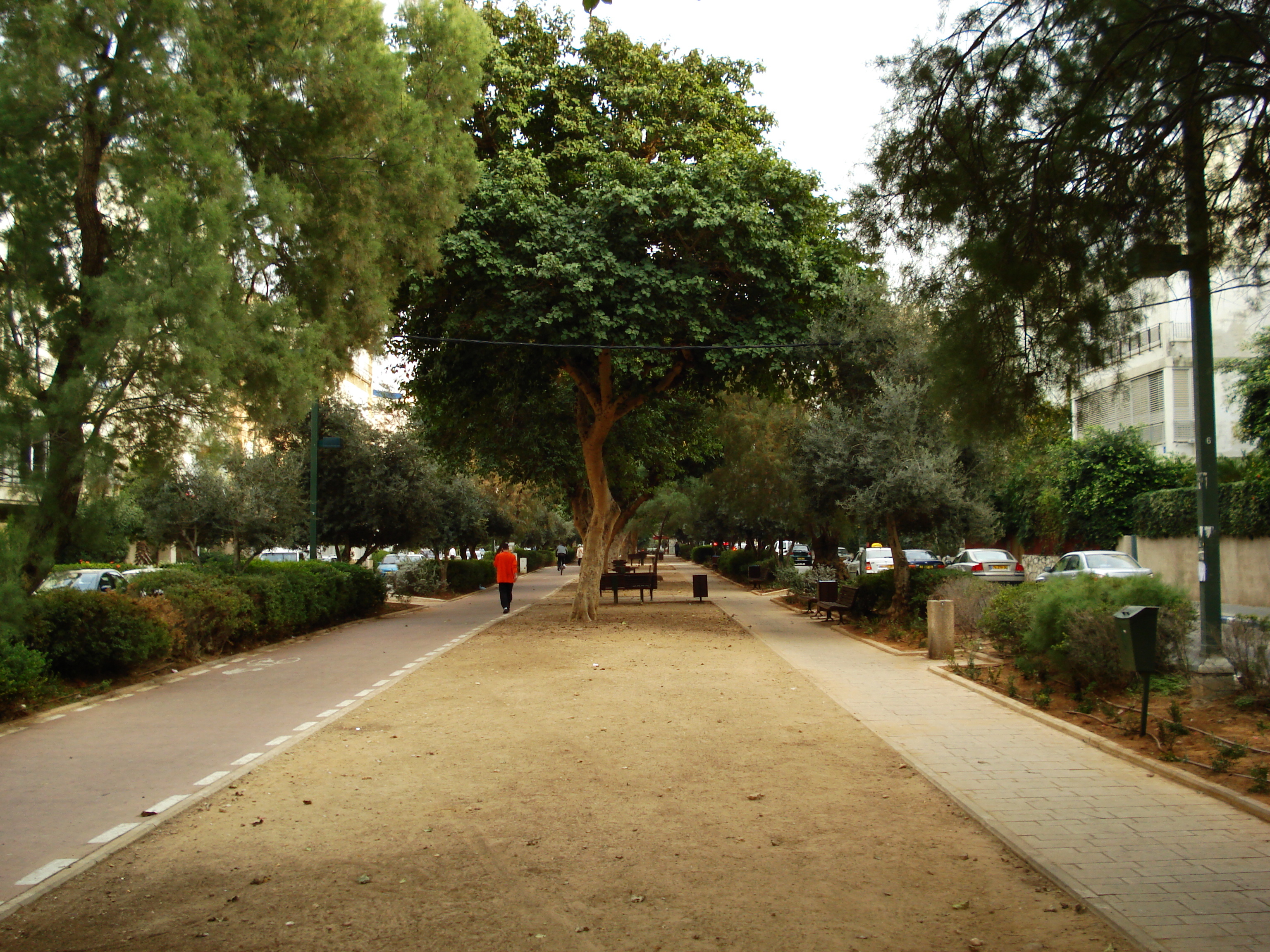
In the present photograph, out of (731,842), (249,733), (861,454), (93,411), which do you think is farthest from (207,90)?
(861,454)

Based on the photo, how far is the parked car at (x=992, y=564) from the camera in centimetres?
3212

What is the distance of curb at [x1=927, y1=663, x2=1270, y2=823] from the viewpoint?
613cm

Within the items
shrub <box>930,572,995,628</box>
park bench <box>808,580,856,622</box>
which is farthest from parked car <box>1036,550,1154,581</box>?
shrub <box>930,572,995,628</box>

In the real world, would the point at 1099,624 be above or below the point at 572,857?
above

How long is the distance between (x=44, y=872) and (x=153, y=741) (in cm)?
389

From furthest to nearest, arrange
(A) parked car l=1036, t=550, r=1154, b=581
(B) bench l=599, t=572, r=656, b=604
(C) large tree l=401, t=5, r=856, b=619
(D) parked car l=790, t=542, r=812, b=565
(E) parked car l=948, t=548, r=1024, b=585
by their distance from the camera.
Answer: (D) parked car l=790, t=542, r=812, b=565, (E) parked car l=948, t=548, r=1024, b=585, (B) bench l=599, t=572, r=656, b=604, (A) parked car l=1036, t=550, r=1154, b=581, (C) large tree l=401, t=5, r=856, b=619

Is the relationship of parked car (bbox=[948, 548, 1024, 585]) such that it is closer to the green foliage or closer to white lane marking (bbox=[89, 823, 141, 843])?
the green foliage

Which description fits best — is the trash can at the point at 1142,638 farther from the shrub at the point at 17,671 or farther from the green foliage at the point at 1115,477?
the green foliage at the point at 1115,477

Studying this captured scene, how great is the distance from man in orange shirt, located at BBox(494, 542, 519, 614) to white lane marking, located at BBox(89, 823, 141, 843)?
19.5 m

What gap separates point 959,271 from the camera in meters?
6.11

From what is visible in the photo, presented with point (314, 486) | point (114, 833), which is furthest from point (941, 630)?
point (314, 486)

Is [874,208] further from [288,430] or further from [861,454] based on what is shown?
[288,430]

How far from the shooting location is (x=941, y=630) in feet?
47.5

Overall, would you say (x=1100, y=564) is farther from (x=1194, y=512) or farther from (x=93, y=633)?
(x=93, y=633)
